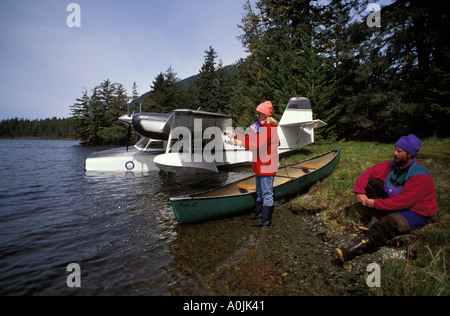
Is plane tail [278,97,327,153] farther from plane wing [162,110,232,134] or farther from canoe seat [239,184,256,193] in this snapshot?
canoe seat [239,184,256,193]

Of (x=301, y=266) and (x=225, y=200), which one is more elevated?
(x=225, y=200)

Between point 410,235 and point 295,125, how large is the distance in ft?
27.6

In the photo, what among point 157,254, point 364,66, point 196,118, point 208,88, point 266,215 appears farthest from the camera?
point 208,88

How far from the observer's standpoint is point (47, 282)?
2959 mm

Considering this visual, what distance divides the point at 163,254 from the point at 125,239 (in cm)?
111

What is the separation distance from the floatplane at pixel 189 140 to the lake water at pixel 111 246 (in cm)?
229

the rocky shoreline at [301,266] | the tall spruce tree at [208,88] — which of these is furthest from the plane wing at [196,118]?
the tall spruce tree at [208,88]

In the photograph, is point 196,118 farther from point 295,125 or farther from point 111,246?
point 111,246

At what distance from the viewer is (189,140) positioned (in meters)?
9.16

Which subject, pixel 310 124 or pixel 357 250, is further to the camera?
pixel 310 124

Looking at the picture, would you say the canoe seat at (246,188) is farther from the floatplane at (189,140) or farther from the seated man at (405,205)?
the floatplane at (189,140)

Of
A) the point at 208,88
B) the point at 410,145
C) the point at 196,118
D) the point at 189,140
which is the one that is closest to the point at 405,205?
the point at 410,145

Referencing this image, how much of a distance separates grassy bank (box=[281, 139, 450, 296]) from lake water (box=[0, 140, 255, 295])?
1.78 meters

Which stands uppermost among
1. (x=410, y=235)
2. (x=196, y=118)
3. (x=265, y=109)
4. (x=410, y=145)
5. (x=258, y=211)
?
(x=196, y=118)
